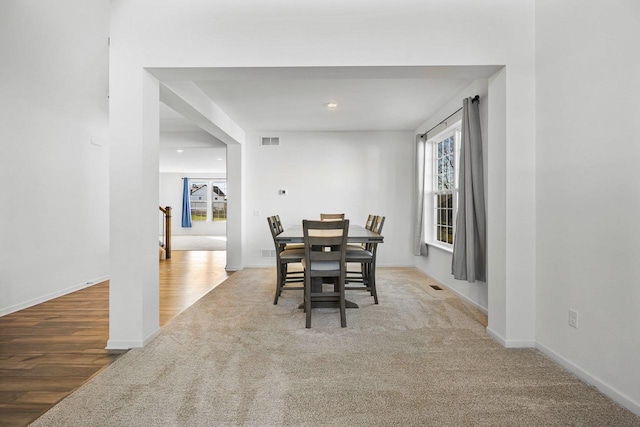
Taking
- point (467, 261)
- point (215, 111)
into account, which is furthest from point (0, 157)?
point (467, 261)

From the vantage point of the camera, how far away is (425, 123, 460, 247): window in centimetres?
434

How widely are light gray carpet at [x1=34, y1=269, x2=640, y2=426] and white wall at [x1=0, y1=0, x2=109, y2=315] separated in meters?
2.04

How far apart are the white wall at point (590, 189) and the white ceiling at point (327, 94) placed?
0.54 m

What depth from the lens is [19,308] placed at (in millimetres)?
3463

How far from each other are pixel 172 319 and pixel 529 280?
314 centimetres

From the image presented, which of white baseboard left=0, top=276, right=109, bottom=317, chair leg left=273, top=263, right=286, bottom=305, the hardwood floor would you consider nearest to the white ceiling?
chair leg left=273, top=263, right=286, bottom=305

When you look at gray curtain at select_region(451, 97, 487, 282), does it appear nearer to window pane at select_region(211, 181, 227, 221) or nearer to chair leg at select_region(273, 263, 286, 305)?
chair leg at select_region(273, 263, 286, 305)

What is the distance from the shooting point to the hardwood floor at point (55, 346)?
1.85 meters

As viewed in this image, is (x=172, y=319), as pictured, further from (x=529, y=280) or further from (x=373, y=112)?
(x=373, y=112)

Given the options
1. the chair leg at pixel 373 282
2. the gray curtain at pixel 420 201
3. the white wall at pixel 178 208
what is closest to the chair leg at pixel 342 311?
the chair leg at pixel 373 282

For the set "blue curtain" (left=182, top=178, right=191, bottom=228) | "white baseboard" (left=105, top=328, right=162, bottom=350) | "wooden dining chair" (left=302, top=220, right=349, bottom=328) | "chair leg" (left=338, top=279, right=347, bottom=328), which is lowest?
"white baseboard" (left=105, top=328, right=162, bottom=350)

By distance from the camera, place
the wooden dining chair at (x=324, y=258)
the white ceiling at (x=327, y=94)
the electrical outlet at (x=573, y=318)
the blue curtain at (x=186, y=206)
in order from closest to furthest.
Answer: the electrical outlet at (x=573, y=318) < the white ceiling at (x=327, y=94) < the wooden dining chair at (x=324, y=258) < the blue curtain at (x=186, y=206)

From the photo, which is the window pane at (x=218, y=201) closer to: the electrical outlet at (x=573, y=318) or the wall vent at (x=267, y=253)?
the wall vent at (x=267, y=253)

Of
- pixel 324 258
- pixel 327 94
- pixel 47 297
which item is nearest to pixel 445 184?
pixel 327 94
